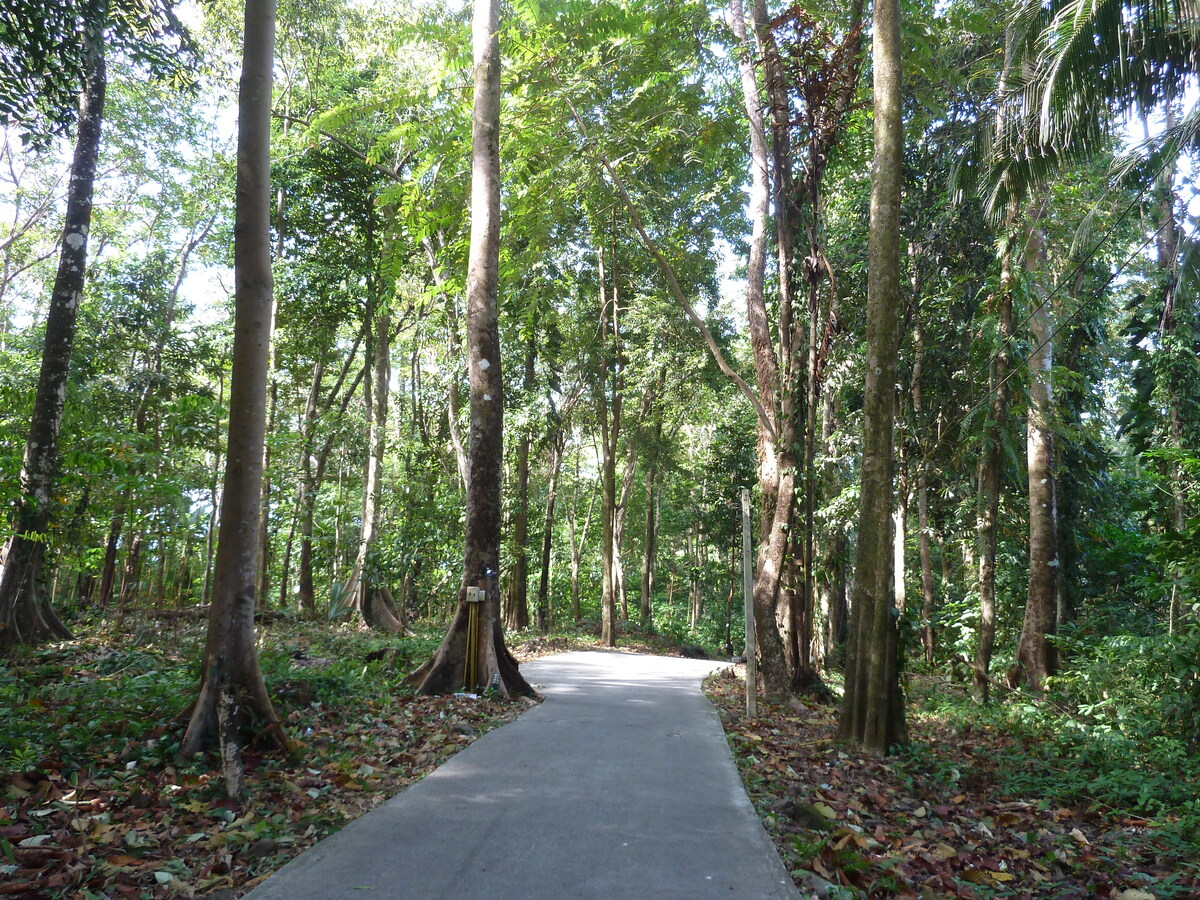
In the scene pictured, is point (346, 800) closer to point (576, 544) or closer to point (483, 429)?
point (483, 429)

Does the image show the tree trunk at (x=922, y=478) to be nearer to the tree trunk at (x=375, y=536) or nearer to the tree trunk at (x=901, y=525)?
the tree trunk at (x=901, y=525)

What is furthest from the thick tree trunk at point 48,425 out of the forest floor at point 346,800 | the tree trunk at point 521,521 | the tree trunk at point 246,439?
the tree trunk at point 521,521

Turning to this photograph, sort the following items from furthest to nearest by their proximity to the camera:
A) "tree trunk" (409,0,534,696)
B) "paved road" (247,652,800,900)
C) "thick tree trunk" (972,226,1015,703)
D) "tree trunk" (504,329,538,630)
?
"tree trunk" (504,329,538,630), "thick tree trunk" (972,226,1015,703), "tree trunk" (409,0,534,696), "paved road" (247,652,800,900)

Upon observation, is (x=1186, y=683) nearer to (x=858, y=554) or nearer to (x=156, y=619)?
(x=858, y=554)

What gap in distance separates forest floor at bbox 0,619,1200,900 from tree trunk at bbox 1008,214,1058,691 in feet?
12.0

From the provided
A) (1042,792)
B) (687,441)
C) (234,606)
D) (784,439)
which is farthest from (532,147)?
(687,441)

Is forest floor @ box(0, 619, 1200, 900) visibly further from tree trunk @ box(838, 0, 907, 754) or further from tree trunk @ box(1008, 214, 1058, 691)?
tree trunk @ box(1008, 214, 1058, 691)

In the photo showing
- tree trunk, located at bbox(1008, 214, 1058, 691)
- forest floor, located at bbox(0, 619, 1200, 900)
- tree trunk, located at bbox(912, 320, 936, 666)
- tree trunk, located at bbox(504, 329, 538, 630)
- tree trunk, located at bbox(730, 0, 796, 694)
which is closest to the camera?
forest floor, located at bbox(0, 619, 1200, 900)

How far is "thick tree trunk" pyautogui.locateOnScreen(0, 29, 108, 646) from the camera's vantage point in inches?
359

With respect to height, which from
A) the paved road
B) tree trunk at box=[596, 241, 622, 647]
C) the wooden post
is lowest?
the paved road

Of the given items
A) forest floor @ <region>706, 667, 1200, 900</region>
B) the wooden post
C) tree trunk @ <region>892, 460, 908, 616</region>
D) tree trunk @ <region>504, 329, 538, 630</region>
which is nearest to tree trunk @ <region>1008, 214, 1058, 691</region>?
tree trunk @ <region>892, 460, 908, 616</region>

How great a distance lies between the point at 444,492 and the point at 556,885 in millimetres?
17674

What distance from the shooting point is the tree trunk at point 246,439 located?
5730 mm

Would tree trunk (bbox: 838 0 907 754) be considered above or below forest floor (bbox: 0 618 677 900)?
above
